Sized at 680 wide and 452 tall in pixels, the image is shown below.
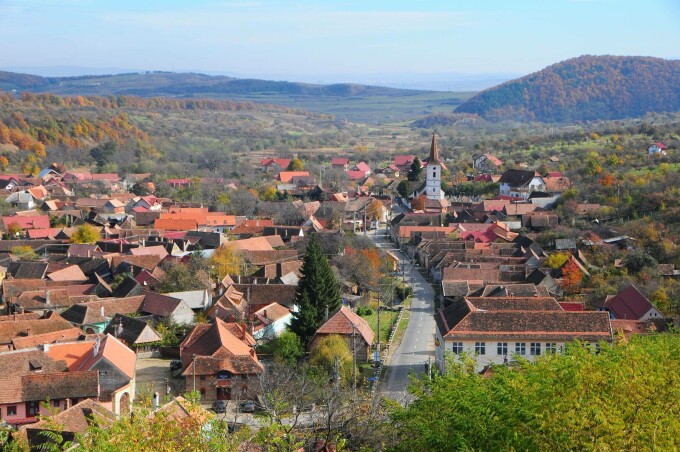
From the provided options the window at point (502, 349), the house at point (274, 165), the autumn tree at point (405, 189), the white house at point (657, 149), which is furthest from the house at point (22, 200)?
the white house at point (657, 149)

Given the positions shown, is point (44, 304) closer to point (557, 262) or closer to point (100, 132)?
point (557, 262)

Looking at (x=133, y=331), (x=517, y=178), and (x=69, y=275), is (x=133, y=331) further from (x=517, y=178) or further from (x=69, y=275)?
(x=517, y=178)

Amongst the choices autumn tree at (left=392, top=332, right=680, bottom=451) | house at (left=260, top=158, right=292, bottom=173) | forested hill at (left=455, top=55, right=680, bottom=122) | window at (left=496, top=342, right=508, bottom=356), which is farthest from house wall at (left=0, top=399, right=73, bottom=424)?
forested hill at (left=455, top=55, right=680, bottom=122)

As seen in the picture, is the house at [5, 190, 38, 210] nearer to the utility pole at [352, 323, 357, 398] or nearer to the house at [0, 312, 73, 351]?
the house at [0, 312, 73, 351]

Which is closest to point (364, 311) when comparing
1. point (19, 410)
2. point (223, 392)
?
point (223, 392)

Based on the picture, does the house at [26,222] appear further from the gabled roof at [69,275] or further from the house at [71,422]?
the house at [71,422]

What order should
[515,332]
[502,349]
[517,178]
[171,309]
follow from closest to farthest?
[515,332] < [502,349] < [171,309] < [517,178]

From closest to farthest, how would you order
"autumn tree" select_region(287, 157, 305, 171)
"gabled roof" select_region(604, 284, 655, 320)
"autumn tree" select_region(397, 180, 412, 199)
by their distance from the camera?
"gabled roof" select_region(604, 284, 655, 320) < "autumn tree" select_region(397, 180, 412, 199) < "autumn tree" select_region(287, 157, 305, 171)
